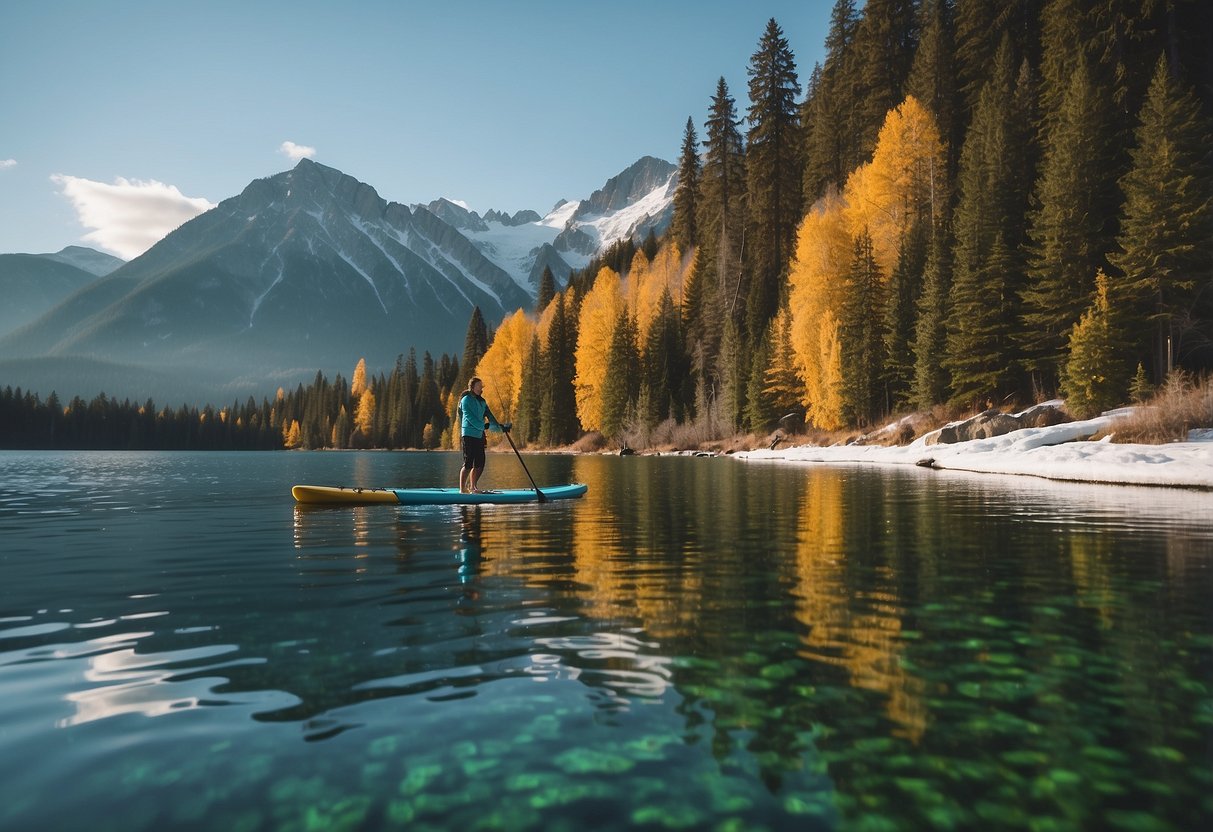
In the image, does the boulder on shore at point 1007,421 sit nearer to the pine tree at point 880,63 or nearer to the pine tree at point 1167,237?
the pine tree at point 1167,237

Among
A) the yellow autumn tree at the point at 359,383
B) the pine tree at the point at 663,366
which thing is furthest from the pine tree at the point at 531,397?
the yellow autumn tree at the point at 359,383

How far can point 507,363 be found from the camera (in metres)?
95.2

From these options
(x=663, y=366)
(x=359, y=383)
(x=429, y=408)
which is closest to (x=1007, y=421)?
(x=663, y=366)

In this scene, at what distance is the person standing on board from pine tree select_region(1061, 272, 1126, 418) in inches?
1006

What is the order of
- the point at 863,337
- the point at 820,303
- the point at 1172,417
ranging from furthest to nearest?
the point at 820,303 < the point at 863,337 < the point at 1172,417

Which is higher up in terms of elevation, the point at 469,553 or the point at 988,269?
the point at 988,269

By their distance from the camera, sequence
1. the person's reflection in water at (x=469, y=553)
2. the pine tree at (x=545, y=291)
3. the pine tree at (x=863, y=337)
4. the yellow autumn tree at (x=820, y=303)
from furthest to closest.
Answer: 1. the pine tree at (x=545, y=291)
2. the yellow autumn tree at (x=820, y=303)
3. the pine tree at (x=863, y=337)
4. the person's reflection in water at (x=469, y=553)

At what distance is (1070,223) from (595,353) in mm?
44809

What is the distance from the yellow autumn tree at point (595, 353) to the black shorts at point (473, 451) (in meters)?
53.0

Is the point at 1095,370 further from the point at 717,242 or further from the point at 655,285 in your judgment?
the point at 655,285

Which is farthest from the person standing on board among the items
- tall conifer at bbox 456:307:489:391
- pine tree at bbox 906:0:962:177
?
tall conifer at bbox 456:307:489:391

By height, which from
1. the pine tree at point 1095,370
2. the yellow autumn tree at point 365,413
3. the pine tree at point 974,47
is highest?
the pine tree at point 974,47

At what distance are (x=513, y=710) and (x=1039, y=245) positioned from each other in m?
42.4

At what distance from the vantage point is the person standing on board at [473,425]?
53.6ft
